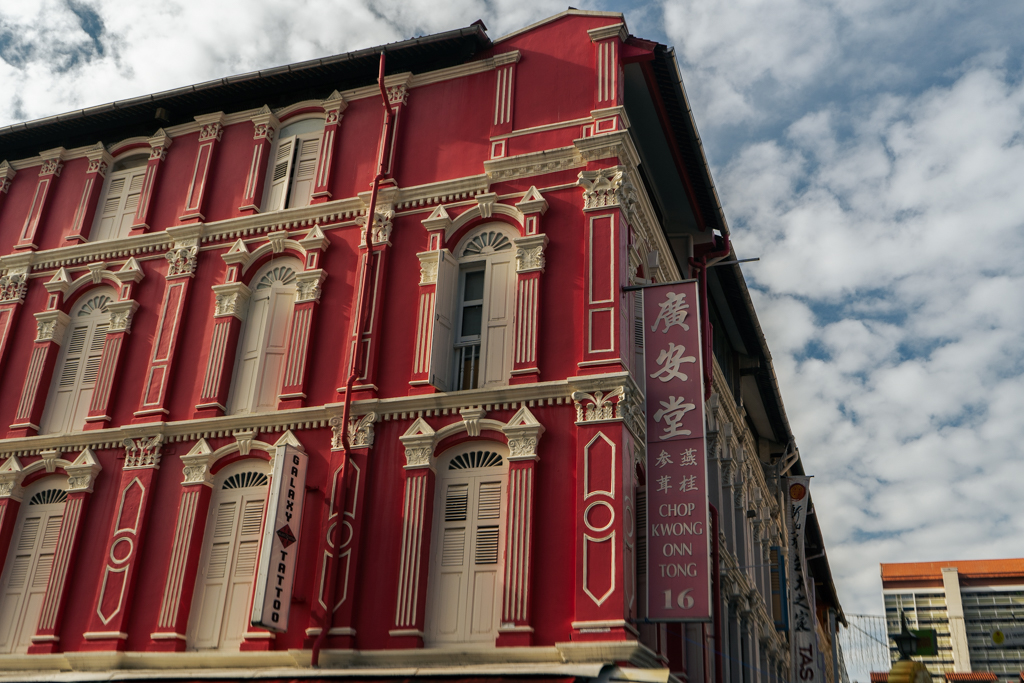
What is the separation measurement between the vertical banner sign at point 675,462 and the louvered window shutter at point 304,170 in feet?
22.5

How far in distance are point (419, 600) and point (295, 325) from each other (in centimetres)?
527

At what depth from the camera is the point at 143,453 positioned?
15.1 meters

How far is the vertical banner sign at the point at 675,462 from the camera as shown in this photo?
39.2ft

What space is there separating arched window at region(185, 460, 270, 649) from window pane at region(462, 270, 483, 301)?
165 inches

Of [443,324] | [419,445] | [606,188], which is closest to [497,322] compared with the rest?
[443,324]

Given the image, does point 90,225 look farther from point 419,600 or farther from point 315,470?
point 419,600

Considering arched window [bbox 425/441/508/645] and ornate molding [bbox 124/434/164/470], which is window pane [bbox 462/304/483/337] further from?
ornate molding [bbox 124/434/164/470]

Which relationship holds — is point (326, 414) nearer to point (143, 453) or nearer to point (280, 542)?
point (280, 542)

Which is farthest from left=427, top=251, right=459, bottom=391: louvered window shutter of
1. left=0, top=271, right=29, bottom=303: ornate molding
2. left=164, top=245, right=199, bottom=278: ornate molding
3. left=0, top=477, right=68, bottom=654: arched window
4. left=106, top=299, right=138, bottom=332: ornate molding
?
left=0, top=271, right=29, bottom=303: ornate molding

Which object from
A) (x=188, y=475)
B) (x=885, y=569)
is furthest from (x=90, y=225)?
(x=885, y=569)

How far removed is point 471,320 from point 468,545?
3.74 m

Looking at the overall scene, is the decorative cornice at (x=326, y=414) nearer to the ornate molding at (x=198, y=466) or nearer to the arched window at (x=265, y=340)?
the ornate molding at (x=198, y=466)

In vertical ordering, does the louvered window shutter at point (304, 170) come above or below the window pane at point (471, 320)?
above

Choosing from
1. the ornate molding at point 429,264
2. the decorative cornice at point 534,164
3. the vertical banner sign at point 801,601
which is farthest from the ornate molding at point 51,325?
the vertical banner sign at point 801,601
